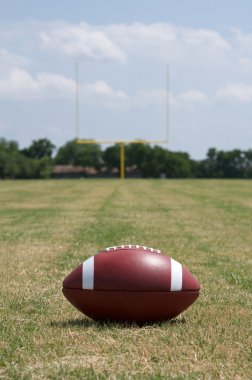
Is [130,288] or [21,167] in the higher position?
[130,288]

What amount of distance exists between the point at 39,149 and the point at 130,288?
11119 centimetres

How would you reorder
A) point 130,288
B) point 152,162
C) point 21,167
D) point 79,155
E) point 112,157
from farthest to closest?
point 79,155 → point 112,157 → point 152,162 → point 21,167 → point 130,288

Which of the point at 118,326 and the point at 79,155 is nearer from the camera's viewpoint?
the point at 118,326

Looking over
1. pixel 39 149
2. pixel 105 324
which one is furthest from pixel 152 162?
pixel 105 324

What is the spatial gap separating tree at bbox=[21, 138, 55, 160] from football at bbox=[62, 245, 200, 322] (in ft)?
358

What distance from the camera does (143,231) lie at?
33.6ft

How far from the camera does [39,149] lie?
375ft

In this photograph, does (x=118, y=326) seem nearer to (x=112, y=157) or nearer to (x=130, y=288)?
(x=130, y=288)

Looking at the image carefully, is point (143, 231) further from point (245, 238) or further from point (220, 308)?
point (220, 308)

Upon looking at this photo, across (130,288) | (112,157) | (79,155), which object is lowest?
(130,288)

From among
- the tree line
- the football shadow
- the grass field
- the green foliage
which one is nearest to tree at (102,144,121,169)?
the tree line

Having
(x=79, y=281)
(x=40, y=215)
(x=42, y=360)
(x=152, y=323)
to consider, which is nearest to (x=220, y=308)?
(x=152, y=323)

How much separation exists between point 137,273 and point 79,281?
1.08ft

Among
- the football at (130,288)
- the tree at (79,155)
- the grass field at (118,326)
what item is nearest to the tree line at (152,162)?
the tree at (79,155)
